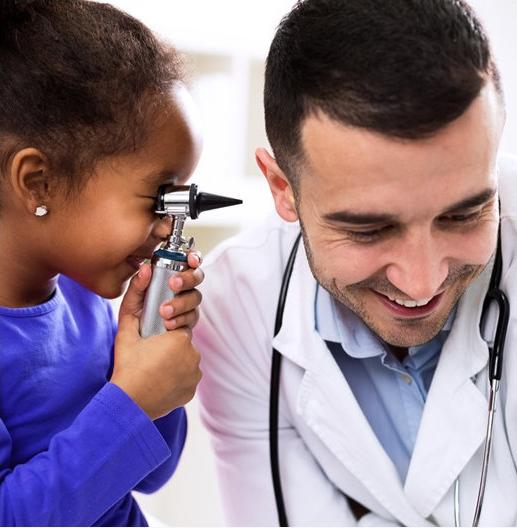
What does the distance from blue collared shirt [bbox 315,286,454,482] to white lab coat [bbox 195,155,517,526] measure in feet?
0.13

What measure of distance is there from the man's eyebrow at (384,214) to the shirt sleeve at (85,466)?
16.0 inches

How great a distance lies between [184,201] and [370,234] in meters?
0.28

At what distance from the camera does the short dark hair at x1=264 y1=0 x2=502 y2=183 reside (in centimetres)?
120

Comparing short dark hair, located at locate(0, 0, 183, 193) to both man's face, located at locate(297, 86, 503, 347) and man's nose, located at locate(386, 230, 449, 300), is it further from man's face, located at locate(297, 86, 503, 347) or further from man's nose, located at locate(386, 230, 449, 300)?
man's nose, located at locate(386, 230, 449, 300)

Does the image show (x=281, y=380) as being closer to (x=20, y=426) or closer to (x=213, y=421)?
(x=213, y=421)

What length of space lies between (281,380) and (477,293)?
14.5 inches

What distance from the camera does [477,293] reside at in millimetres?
1519

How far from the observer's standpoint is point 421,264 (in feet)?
4.18

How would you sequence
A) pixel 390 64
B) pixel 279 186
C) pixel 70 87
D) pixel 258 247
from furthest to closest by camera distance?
pixel 258 247
pixel 279 186
pixel 70 87
pixel 390 64

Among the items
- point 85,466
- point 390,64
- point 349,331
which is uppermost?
point 390,64

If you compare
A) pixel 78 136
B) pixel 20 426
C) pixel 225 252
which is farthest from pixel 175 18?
pixel 20 426

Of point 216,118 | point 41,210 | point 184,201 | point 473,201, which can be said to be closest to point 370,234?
point 473,201

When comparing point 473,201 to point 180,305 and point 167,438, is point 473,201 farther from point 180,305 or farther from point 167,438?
point 167,438

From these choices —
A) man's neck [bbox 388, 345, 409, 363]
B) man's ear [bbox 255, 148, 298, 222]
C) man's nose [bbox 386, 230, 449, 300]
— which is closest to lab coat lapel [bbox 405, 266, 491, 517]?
man's neck [bbox 388, 345, 409, 363]
